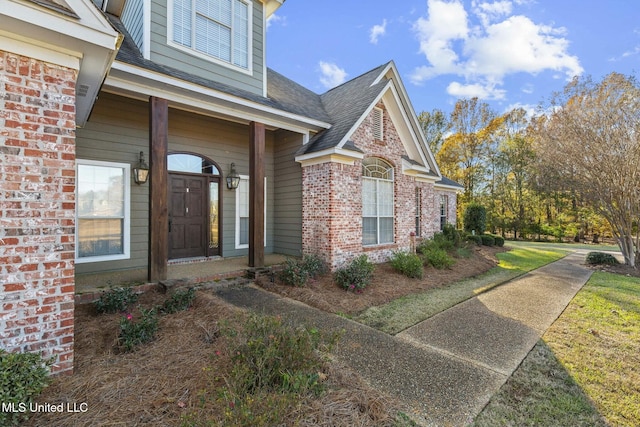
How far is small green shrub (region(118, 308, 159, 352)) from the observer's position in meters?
3.22

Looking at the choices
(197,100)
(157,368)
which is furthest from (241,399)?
(197,100)

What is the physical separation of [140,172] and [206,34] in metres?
3.53

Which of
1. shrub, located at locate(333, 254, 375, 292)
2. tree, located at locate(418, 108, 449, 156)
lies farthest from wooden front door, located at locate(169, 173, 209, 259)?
tree, located at locate(418, 108, 449, 156)

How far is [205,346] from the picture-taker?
10.7 feet

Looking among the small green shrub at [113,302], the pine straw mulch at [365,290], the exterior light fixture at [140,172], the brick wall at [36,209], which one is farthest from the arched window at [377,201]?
the brick wall at [36,209]

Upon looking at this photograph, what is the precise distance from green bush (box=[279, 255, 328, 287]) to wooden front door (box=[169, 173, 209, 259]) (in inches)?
111

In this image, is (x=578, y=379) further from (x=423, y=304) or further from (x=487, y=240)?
(x=487, y=240)

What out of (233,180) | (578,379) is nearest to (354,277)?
(578,379)

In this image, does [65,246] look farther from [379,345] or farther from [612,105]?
[612,105]

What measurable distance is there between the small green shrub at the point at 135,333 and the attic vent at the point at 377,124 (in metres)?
7.25

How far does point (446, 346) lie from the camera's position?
12.3 ft

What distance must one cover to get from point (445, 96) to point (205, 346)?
97.2ft

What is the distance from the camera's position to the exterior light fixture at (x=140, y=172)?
21.5 feet

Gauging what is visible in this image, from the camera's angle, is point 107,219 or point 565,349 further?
point 107,219
